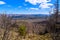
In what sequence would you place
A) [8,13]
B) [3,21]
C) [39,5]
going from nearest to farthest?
[3,21]
[8,13]
[39,5]

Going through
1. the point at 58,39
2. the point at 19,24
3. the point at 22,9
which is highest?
the point at 22,9

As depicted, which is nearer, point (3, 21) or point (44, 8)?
point (3, 21)

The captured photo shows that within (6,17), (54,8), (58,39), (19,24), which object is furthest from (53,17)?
(6,17)

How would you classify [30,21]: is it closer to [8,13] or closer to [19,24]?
[19,24]

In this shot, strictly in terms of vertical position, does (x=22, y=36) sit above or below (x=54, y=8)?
below

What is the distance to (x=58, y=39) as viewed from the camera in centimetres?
720

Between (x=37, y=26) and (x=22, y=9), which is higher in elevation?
(x=22, y=9)

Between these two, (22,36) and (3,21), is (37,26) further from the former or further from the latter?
(3,21)

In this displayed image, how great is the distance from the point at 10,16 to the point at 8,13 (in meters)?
0.30

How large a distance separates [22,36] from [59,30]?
1.38m

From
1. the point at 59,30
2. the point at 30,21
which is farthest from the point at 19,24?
the point at 59,30

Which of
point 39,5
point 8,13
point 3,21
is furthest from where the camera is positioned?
point 39,5

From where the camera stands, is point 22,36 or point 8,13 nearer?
point 8,13

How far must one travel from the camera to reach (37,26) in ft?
25.0
